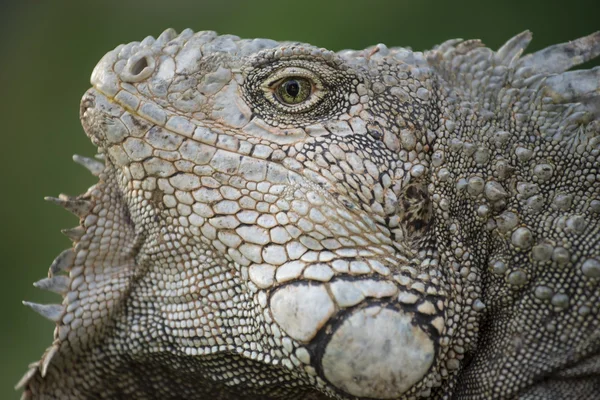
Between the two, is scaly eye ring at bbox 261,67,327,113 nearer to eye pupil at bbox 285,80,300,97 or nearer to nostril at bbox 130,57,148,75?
eye pupil at bbox 285,80,300,97

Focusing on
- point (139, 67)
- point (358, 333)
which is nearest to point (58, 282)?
point (139, 67)

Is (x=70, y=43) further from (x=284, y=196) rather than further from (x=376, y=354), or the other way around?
(x=376, y=354)

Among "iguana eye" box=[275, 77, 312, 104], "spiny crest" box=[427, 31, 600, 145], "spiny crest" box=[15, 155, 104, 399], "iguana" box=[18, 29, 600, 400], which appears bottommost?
"spiny crest" box=[15, 155, 104, 399]

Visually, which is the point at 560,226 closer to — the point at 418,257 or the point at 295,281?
the point at 418,257

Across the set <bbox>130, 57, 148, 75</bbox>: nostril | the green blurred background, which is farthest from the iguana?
the green blurred background

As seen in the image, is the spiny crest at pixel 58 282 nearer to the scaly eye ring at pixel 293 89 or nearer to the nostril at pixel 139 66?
the nostril at pixel 139 66

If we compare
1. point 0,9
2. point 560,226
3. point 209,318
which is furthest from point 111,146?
point 0,9
